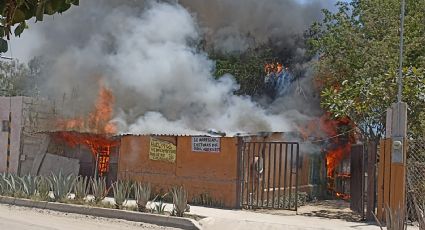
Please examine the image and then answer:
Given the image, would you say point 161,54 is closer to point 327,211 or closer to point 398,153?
point 327,211

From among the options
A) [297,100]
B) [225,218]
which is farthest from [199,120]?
[225,218]

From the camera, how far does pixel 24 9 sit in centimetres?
274

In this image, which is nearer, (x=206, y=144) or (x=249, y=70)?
(x=206, y=144)

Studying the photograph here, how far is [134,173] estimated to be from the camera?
50.9 feet

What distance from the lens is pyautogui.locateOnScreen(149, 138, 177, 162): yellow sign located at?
1471 cm

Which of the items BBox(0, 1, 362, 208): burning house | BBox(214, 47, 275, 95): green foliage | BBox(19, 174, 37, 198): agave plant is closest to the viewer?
BBox(19, 174, 37, 198): agave plant

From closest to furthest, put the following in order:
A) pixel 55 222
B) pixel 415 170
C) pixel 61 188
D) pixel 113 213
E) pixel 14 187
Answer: pixel 415 170 < pixel 55 222 < pixel 113 213 < pixel 61 188 < pixel 14 187

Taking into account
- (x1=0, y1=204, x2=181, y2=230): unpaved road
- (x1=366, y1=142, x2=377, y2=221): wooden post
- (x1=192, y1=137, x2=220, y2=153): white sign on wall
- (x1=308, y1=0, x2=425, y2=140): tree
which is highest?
(x1=308, y1=0, x2=425, y2=140): tree

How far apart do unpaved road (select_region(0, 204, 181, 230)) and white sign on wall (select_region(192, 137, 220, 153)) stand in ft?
11.7

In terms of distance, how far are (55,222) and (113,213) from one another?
1.42 m

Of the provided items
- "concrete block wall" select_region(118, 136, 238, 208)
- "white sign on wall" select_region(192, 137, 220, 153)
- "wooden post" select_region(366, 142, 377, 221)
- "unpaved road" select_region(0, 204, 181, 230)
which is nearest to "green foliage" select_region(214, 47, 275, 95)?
"concrete block wall" select_region(118, 136, 238, 208)

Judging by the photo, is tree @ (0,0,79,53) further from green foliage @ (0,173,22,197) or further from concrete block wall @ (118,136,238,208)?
green foliage @ (0,173,22,197)

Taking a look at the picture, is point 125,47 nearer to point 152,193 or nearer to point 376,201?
point 152,193

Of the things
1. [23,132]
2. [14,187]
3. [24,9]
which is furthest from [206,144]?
[24,9]
